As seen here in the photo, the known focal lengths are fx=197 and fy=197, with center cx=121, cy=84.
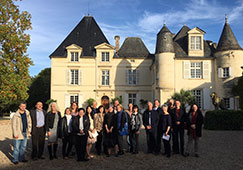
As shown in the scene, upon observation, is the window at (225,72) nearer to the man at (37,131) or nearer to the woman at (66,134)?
the woman at (66,134)

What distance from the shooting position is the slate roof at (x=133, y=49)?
21469 millimetres

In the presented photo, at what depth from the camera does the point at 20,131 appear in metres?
4.99

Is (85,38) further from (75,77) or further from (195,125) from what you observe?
(195,125)

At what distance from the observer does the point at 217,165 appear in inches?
185

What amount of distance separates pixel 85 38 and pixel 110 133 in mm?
17889

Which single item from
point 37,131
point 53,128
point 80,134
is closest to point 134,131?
point 80,134

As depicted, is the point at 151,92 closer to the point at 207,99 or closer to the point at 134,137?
the point at 207,99

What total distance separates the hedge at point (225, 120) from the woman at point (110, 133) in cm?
665

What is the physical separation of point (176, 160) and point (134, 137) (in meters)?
1.39

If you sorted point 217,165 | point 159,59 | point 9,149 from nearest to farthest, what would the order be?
1. point 217,165
2. point 9,149
3. point 159,59

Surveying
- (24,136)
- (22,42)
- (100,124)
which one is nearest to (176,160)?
(100,124)

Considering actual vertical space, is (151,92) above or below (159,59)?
below

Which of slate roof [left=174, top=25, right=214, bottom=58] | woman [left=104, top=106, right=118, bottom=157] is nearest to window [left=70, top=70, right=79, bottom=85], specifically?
slate roof [left=174, top=25, right=214, bottom=58]

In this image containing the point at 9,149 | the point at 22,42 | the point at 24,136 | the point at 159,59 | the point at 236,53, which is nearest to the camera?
the point at 24,136
